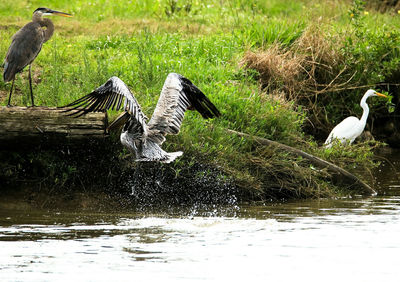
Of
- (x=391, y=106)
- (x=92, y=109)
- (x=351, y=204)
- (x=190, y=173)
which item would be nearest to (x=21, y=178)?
(x=92, y=109)

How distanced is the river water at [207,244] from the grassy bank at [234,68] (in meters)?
0.73

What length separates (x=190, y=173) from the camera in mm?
8531

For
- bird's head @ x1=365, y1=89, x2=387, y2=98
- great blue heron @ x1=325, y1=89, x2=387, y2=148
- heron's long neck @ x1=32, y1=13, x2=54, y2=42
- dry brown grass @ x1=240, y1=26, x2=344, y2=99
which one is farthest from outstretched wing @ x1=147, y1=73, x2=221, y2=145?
bird's head @ x1=365, y1=89, x2=387, y2=98

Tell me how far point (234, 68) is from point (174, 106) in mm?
3072

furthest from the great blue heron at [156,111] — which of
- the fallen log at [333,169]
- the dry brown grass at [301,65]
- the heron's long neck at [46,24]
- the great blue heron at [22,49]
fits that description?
the dry brown grass at [301,65]

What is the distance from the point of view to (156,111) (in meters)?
8.35

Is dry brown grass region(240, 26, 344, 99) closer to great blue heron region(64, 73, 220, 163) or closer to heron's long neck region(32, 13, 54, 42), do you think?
great blue heron region(64, 73, 220, 163)

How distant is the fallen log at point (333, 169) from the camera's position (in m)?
9.13

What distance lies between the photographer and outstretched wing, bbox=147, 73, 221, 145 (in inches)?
324

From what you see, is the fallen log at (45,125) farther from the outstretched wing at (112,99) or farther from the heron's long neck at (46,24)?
the heron's long neck at (46,24)

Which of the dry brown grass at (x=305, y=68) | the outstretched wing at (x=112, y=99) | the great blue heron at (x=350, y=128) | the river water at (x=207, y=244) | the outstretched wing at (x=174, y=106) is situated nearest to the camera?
the river water at (x=207, y=244)

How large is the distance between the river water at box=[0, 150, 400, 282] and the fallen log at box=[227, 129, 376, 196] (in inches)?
32.4

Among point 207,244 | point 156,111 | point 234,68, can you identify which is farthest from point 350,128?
point 207,244

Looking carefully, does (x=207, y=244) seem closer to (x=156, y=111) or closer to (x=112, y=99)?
(x=112, y=99)
